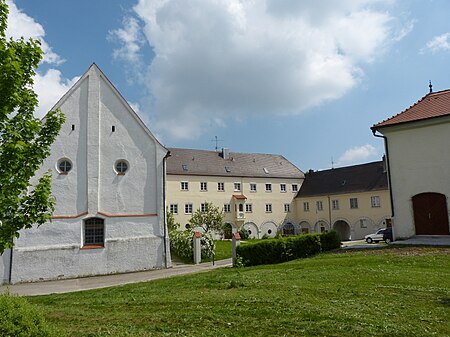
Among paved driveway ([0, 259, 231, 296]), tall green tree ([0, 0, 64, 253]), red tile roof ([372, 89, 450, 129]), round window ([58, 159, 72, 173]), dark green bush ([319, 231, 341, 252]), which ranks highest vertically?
red tile roof ([372, 89, 450, 129])

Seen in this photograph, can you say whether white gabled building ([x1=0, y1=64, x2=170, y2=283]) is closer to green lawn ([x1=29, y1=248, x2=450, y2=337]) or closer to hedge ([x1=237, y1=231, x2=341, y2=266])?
hedge ([x1=237, y1=231, x2=341, y2=266])

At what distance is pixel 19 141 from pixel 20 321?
10.4 feet

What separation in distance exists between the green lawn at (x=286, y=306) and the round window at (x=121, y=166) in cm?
994

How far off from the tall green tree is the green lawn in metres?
2.34

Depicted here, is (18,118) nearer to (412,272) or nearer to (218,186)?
(412,272)

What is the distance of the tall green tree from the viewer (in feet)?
21.6

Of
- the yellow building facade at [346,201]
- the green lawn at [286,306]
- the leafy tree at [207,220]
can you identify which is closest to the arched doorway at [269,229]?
the yellow building facade at [346,201]

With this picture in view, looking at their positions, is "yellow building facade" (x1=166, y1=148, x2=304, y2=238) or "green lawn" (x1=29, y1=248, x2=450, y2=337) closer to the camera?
"green lawn" (x1=29, y1=248, x2=450, y2=337)

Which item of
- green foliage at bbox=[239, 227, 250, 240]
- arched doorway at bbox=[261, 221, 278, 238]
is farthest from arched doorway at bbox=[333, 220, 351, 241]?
green foliage at bbox=[239, 227, 250, 240]

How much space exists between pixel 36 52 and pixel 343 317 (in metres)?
7.89

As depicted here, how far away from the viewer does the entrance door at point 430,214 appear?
64.8 feet

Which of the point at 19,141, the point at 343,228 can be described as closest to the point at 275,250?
the point at 19,141

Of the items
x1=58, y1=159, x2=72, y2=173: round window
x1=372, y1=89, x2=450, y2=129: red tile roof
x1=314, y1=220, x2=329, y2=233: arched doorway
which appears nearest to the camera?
x1=58, y1=159, x2=72, y2=173: round window

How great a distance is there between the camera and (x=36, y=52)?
7289 millimetres
